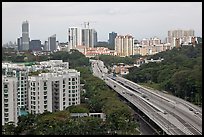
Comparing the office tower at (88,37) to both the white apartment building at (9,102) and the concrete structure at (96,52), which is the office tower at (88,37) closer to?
the concrete structure at (96,52)

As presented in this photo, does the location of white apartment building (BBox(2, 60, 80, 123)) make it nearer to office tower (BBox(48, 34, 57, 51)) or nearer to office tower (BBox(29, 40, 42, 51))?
office tower (BBox(29, 40, 42, 51))

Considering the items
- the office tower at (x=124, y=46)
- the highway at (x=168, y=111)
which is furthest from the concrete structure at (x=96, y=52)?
the highway at (x=168, y=111)

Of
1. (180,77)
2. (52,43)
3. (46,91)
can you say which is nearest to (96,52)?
(52,43)

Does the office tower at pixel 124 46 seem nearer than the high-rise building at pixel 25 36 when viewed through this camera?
No

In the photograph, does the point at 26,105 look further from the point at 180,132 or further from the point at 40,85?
the point at 180,132

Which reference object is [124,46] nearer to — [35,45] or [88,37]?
[88,37]

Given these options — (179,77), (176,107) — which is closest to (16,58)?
(179,77)

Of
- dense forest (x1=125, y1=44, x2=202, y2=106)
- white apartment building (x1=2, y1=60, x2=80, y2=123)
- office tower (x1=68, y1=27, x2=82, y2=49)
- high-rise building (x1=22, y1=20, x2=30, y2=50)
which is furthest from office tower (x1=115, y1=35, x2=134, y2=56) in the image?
white apartment building (x1=2, y1=60, x2=80, y2=123)
